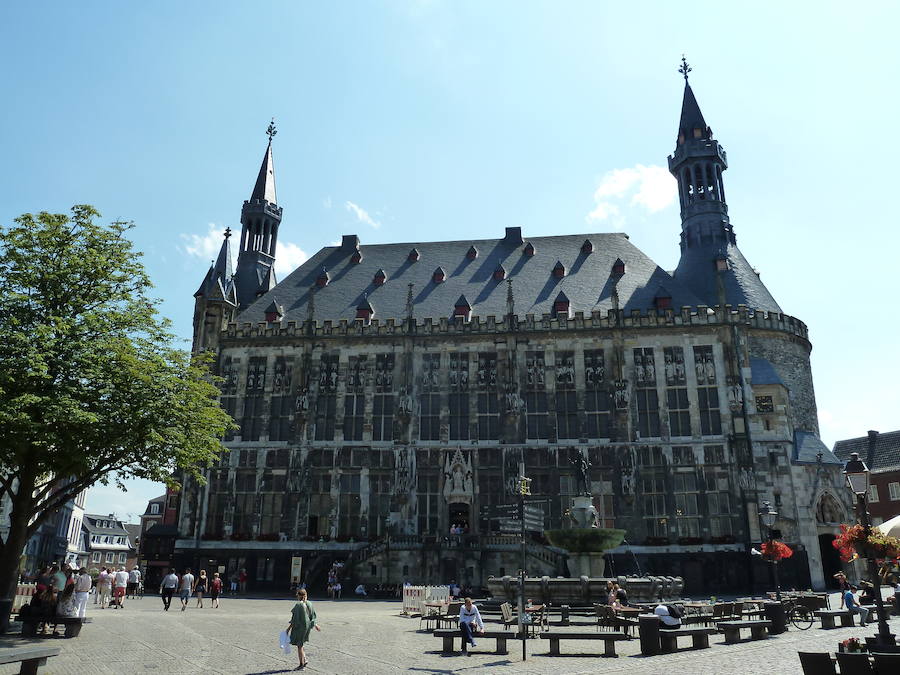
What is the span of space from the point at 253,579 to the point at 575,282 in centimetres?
2695

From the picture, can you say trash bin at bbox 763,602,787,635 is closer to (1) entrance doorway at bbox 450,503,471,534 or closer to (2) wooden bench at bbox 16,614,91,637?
(2) wooden bench at bbox 16,614,91,637

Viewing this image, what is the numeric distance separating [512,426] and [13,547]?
86.2 ft

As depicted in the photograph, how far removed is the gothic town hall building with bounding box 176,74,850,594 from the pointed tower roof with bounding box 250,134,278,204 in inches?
456

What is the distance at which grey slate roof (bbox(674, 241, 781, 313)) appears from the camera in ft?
138

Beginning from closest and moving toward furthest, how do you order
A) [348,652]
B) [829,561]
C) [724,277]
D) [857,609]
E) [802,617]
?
[348,652], [857,609], [802,617], [829,561], [724,277]

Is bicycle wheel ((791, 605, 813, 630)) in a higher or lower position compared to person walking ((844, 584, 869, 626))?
lower

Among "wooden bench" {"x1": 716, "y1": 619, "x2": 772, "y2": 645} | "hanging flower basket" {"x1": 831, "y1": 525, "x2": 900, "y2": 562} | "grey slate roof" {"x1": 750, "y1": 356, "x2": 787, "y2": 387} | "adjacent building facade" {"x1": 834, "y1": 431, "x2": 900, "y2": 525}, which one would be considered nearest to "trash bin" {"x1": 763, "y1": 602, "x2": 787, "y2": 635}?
"wooden bench" {"x1": 716, "y1": 619, "x2": 772, "y2": 645}

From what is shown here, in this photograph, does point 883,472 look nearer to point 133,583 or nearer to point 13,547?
point 133,583

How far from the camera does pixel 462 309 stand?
4266 cm

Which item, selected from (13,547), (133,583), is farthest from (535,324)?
(13,547)

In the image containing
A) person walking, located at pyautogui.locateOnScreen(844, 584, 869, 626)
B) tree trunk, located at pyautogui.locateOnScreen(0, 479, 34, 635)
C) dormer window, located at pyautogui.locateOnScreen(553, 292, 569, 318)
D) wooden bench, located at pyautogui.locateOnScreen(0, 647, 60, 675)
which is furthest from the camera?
dormer window, located at pyautogui.locateOnScreen(553, 292, 569, 318)

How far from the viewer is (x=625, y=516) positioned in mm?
36219

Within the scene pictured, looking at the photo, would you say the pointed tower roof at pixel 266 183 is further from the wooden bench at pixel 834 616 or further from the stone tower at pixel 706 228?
the wooden bench at pixel 834 616

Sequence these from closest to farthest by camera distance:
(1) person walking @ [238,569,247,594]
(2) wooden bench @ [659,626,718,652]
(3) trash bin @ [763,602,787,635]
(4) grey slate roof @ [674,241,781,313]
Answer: (2) wooden bench @ [659,626,718,652], (3) trash bin @ [763,602,787,635], (1) person walking @ [238,569,247,594], (4) grey slate roof @ [674,241,781,313]
